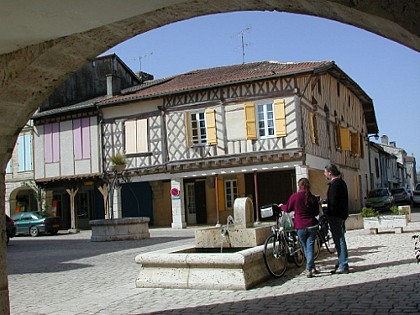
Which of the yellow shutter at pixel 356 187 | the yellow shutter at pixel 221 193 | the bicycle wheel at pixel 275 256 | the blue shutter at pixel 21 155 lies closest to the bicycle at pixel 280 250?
the bicycle wheel at pixel 275 256

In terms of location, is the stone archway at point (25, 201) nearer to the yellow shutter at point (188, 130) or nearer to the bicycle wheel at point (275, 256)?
the yellow shutter at point (188, 130)

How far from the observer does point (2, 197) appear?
13.9ft

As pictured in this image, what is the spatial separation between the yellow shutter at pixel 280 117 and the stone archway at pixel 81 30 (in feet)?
62.2

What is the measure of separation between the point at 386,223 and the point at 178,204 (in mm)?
12715

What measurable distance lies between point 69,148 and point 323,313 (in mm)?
25054

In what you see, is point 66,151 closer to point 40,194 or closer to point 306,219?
point 40,194

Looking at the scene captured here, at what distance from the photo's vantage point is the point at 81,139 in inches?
1108

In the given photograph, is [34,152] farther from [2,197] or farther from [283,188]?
[2,197]

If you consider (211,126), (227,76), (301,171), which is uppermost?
(227,76)

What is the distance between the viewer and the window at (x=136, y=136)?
26.2 meters

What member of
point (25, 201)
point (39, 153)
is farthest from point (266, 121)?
point (25, 201)

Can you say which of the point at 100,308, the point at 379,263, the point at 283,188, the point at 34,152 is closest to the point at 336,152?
the point at 283,188

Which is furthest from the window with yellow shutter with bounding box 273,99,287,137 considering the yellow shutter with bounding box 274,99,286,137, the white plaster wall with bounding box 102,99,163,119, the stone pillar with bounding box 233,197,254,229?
the stone pillar with bounding box 233,197,254,229

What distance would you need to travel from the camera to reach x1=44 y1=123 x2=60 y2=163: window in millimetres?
28859
